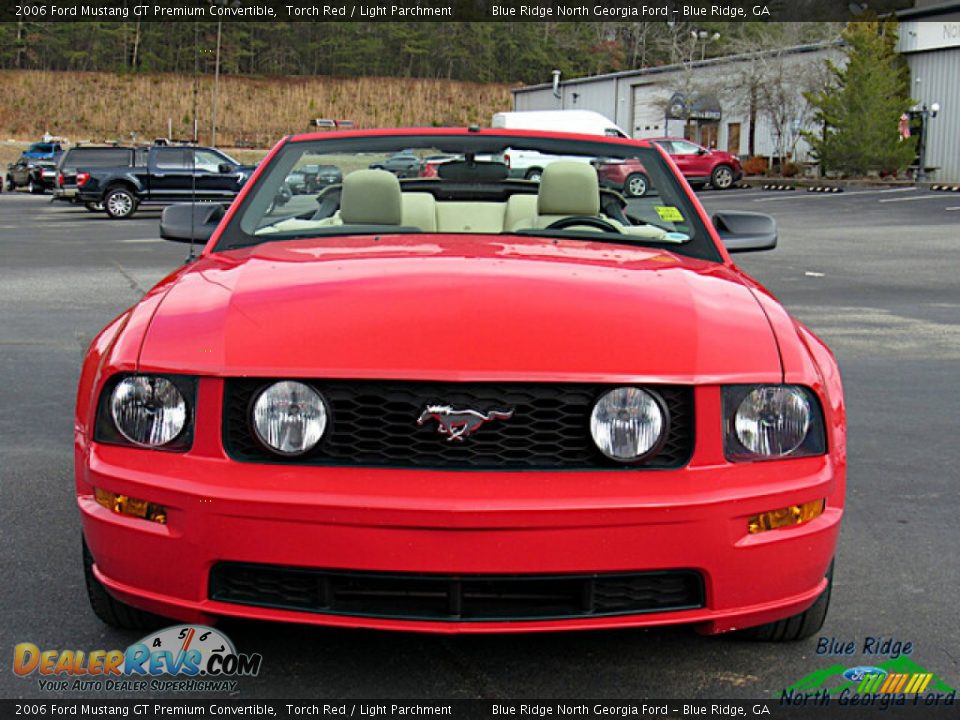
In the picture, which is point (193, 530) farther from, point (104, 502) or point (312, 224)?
point (312, 224)

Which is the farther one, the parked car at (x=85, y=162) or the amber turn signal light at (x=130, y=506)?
the parked car at (x=85, y=162)

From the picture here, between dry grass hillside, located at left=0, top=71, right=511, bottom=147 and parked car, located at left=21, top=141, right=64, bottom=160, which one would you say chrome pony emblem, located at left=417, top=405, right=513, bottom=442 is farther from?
dry grass hillside, located at left=0, top=71, right=511, bottom=147

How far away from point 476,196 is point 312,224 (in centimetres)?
100

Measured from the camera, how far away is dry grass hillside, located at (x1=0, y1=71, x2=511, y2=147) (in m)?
101

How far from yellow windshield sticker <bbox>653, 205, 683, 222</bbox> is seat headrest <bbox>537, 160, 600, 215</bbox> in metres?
0.23

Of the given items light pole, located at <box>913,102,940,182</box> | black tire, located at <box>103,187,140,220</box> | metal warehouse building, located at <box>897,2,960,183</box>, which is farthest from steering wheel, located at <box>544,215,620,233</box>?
metal warehouse building, located at <box>897,2,960,183</box>

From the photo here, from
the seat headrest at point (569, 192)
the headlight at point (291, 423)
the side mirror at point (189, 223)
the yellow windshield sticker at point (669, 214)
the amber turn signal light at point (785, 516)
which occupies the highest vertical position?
the seat headrest at point (569, 192)

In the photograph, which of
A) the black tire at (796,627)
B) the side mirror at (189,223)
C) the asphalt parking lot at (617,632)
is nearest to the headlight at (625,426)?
the asphalt parking lot at (617,632)

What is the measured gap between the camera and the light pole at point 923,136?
127ft

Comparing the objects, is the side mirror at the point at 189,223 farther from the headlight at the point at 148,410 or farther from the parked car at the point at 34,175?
the parked car at the point at 34,175

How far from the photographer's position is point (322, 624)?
2.74m

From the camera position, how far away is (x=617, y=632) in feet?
10.8

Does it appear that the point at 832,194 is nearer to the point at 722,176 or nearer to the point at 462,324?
the point at 722,176

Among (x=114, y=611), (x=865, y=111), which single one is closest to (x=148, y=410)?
(x=114, y=611)
